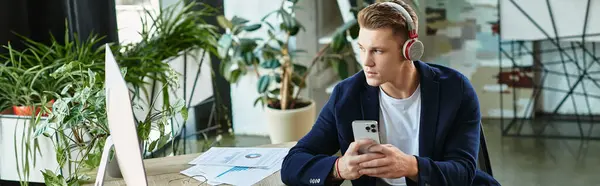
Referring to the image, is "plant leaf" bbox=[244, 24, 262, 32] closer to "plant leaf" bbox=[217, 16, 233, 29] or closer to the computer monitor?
"plant leaf" bbox=[217, 16, 233, 29]

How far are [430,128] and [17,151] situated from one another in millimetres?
1366

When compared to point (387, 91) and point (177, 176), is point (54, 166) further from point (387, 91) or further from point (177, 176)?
point (387, 91)

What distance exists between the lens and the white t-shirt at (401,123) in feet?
7.14

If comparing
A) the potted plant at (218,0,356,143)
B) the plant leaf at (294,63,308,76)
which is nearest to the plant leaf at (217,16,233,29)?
the potted plant at (218,0,356,143)

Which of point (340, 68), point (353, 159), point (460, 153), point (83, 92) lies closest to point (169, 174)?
point (83, 92)

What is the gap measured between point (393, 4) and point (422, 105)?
0.27 metres

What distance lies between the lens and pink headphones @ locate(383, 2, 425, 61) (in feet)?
6.66

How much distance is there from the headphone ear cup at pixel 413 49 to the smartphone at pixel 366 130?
0.19 m

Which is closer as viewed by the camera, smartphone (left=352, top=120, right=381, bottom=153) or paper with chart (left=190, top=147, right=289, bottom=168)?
smartphone (left=352, top=120, right=381, bottom=153)

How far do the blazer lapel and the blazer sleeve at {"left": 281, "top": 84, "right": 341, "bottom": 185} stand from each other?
0.23 m

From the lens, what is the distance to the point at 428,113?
6.98 feet

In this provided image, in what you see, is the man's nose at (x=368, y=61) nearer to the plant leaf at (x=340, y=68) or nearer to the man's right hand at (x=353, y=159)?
the man's right hand at (x=353, y=159)

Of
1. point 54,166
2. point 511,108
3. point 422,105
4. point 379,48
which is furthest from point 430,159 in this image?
point 511,108

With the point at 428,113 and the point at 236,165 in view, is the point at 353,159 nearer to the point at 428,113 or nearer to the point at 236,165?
the point at 428,113
